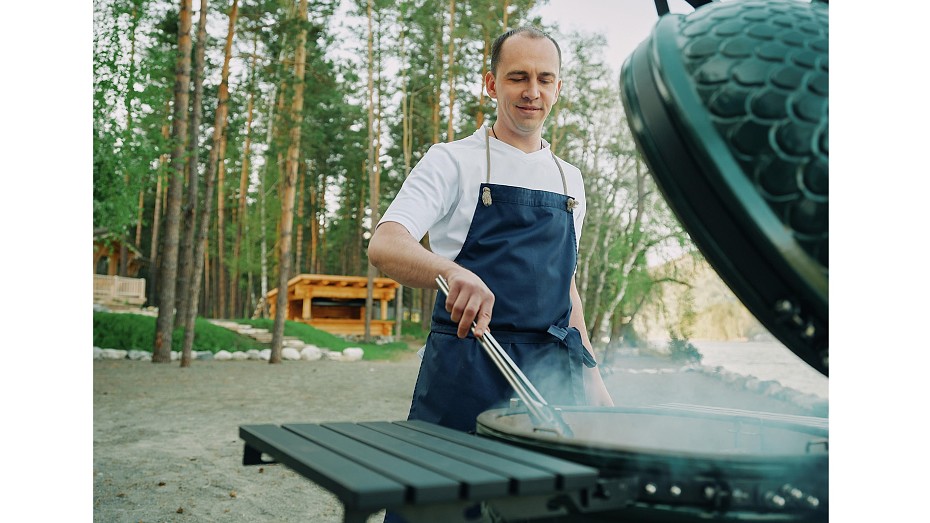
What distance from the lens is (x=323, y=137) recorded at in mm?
16672

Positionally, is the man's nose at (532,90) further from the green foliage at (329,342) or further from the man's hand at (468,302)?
the green foliage at (329,342)

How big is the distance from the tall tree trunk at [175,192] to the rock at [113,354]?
90 cm

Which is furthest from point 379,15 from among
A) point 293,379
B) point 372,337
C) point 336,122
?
point 293,379

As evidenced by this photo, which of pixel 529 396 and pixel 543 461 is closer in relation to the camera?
pixel 543 461

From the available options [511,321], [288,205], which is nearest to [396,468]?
[511,321]

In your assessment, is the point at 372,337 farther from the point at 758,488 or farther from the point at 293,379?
the point at 758,488

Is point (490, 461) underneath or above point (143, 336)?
above

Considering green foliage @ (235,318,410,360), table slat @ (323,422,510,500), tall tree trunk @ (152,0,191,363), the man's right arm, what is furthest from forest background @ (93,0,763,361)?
green foliage @ (235,318,410,360)

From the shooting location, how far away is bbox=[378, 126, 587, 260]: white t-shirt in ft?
4.30

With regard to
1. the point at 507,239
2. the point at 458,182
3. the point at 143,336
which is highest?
the point at 458,182

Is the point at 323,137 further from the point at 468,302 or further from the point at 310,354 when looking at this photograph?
the point at 468,302

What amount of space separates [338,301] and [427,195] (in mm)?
13743

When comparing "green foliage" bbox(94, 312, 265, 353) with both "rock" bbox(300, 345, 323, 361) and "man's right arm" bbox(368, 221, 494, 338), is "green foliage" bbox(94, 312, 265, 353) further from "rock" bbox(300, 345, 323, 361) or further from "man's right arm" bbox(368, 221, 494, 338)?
"man's right arm" bbox(368, 221, 494, 338)
